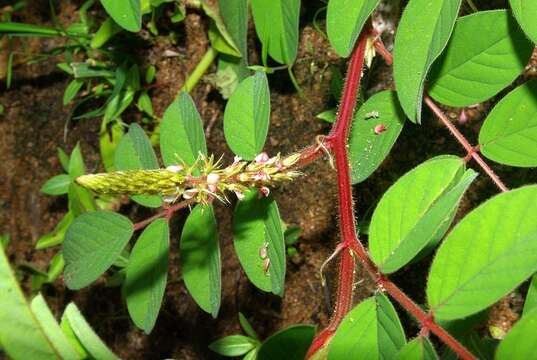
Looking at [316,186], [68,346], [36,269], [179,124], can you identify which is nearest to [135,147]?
[179,124]

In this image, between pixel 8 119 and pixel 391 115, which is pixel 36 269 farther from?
pixel 391 115

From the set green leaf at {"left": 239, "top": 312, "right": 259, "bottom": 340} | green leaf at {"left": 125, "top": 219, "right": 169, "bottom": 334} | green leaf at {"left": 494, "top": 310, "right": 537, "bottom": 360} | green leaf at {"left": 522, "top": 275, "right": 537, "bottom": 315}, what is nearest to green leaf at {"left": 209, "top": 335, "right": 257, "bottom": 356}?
green leaf at {"left": 239, "top": 312, "right": 259, "bottom": 340}

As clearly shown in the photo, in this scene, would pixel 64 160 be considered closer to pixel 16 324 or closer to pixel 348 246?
pixel 348 246

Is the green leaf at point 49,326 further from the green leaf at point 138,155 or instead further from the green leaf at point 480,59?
the green leaf at point 480,59

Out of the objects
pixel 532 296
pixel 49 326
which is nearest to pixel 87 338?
pixel 49 326

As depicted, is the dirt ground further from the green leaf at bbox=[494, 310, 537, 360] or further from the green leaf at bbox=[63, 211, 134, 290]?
the green leaf at bbox=[494, 310, 537, 360]
